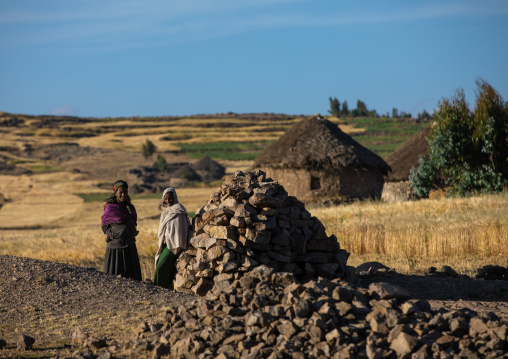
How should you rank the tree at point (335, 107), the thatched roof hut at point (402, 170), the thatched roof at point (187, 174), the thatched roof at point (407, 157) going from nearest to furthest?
the thatched roof hut at point (402, 170) → the thatched roof at point (407, 157) → the thatched roof at point (187, 174) → the tree at point (335, 107)

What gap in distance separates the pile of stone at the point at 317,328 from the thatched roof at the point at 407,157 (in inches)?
883

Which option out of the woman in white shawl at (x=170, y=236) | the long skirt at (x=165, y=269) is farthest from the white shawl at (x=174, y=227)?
the long skirt at (x=165, y=269)

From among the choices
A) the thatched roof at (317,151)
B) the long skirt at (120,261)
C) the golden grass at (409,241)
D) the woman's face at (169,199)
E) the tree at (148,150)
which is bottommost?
the golden grass at (409,241)

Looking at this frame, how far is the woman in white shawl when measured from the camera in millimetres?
8703

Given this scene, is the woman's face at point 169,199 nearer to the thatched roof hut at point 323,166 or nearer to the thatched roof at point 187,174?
the thatched roof hut at point 323,166

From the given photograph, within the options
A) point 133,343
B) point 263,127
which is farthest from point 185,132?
point 133,343

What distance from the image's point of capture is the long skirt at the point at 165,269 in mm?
8891

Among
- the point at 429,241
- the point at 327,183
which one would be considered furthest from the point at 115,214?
the point at 327,183

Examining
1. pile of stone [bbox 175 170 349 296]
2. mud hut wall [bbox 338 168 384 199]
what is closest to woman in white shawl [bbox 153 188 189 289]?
pile of stone [bbox 175 170 349 296]

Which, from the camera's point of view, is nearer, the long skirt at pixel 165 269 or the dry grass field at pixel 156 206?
the long skirt at pixel 165 269

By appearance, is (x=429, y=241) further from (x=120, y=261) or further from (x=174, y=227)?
(x=120, y=261)

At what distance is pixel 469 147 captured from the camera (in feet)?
84.2

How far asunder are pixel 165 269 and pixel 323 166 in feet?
51.9

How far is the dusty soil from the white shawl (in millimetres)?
761
